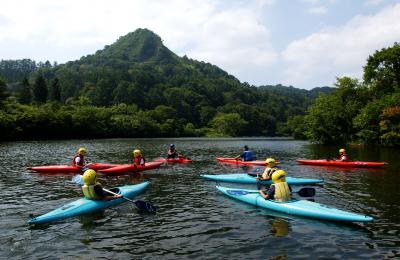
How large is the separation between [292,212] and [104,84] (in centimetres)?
16902

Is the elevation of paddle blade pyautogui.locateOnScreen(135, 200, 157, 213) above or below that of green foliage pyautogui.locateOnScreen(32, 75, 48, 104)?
below

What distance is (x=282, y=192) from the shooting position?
15.8 m

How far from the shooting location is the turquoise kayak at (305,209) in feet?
45.0

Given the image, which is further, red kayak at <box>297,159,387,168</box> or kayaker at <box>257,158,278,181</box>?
red kayak at <box>297,159,387,168</box>

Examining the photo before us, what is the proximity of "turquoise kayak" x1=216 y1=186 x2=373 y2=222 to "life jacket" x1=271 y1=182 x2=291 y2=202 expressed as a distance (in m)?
0.21

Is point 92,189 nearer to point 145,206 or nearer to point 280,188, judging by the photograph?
point 145,206

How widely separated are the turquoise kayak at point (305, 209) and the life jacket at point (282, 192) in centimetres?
21

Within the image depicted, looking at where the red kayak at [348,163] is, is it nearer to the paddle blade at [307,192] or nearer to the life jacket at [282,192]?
the paddle blade at [307,192]

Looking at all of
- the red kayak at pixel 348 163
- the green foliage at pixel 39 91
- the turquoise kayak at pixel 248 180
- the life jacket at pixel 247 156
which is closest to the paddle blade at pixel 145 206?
the turquoise kayak at pixel 248 180

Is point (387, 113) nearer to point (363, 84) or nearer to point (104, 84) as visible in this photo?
point (363, 84)

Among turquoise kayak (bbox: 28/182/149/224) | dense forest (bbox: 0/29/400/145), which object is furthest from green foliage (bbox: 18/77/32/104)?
turquoise kayak (bbox: 28/182/149/224)

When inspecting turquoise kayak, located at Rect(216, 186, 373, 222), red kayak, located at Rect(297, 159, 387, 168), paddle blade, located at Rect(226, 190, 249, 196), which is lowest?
turquoise kayak, located at Rect(216, 186, 373, 222)

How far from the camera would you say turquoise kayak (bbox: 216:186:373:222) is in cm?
1373

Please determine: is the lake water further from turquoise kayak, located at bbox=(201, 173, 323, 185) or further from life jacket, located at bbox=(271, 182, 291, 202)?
turquoise kayak, located at bbox=(201, 173, 323, 185)
